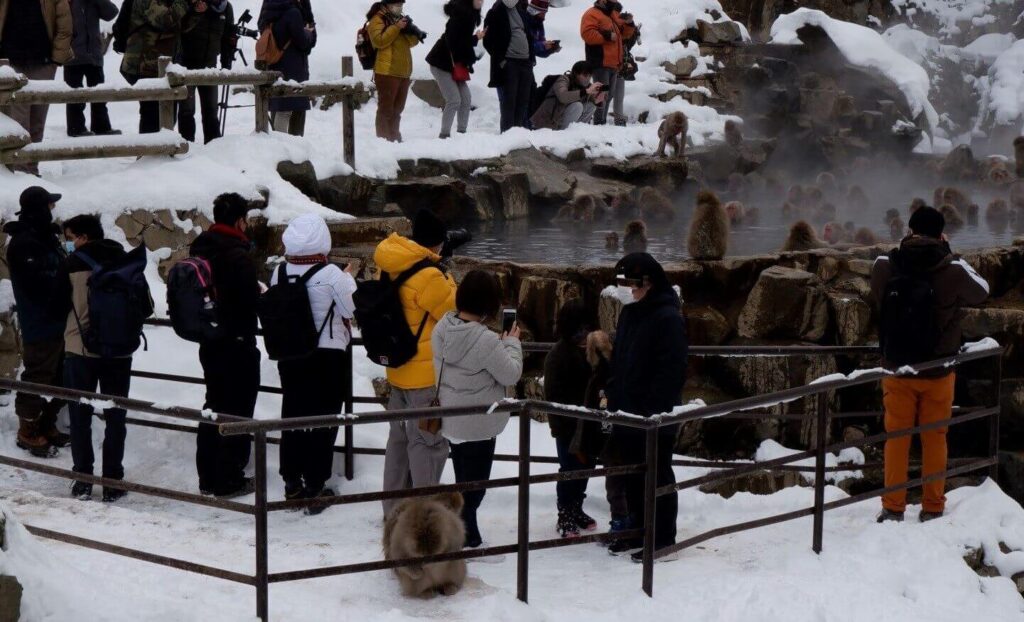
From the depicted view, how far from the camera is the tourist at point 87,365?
7.13m

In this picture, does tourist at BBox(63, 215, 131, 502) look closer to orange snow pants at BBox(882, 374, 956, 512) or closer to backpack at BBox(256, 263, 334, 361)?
backpack at BBox(256, 263, 334, 361)

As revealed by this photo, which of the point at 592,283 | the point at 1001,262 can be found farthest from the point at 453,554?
the point at 1001,262

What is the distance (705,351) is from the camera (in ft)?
24.1

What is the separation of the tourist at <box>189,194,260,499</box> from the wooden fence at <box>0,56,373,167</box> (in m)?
3.10

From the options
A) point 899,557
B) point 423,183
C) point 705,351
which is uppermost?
point 423,183

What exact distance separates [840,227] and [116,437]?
921 cm

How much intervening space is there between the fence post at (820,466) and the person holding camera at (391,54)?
9.15 metres

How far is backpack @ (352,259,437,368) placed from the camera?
6344 millimetres

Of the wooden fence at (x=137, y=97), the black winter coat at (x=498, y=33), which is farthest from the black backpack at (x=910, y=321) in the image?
the black winter coat at (x=498, y=33)

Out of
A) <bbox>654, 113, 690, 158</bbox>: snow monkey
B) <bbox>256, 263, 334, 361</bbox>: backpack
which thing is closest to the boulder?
<bbox>256, 263, 334, 361</bbox>: backpack

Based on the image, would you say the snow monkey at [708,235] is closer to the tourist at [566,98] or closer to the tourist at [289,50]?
the tourist at [289,50]

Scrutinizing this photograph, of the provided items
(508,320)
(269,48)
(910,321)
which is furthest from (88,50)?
(910,321)

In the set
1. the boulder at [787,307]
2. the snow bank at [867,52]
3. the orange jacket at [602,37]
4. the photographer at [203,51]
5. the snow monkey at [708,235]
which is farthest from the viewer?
the snow bank at [867,52]

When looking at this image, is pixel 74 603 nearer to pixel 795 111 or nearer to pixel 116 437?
pixel 116 437
